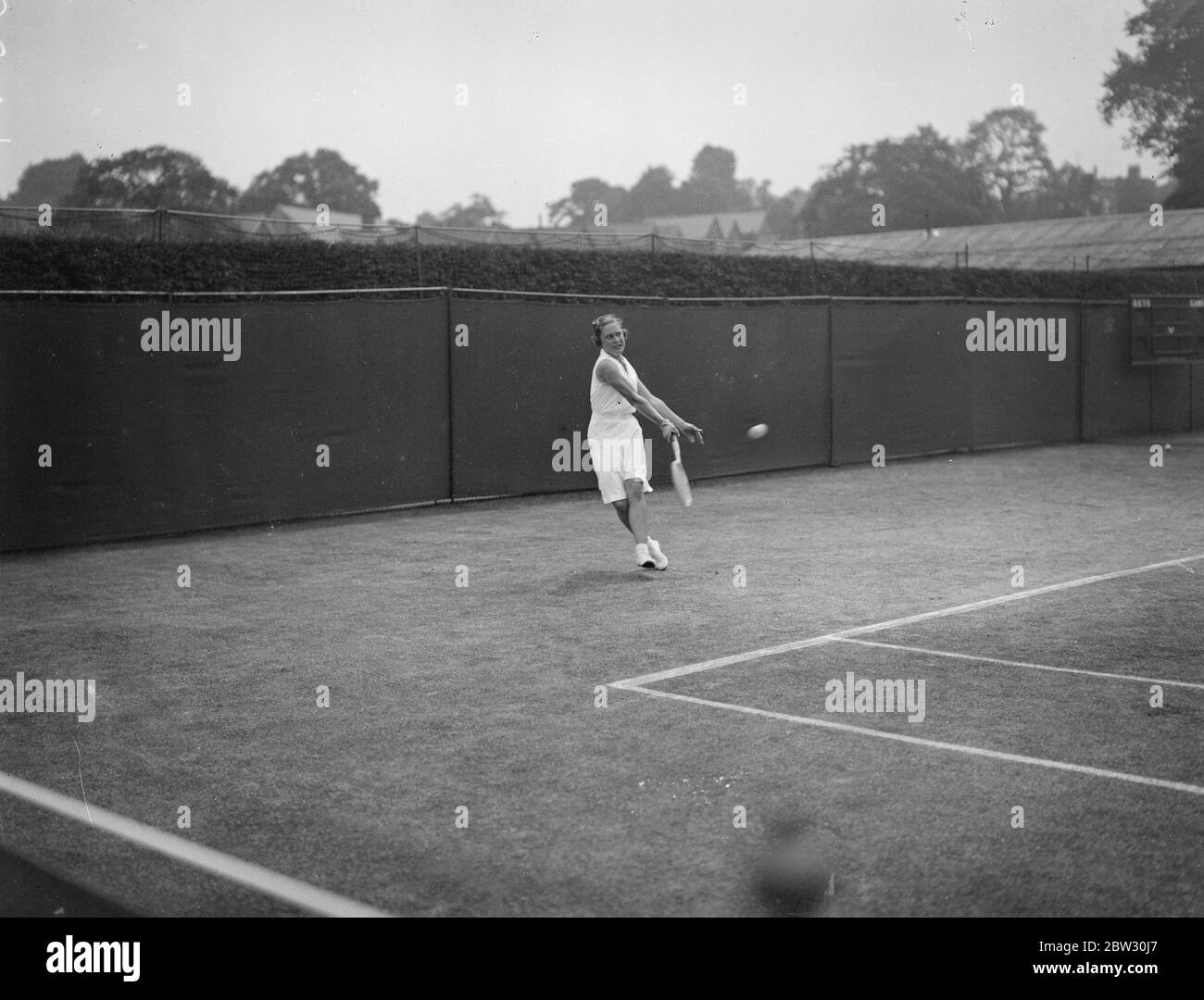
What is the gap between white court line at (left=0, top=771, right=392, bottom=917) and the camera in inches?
174

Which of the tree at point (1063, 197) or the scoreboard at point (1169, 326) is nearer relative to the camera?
the scoreboard at point (1169, 326)

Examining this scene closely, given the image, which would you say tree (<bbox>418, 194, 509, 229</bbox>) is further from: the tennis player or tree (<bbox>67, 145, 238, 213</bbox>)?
the tennis player

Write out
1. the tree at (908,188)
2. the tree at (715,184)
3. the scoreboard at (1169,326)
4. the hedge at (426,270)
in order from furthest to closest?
1. the tree at (715,184)
2. the tree at (908,188)
3. the scoreboard at (1169,326)
4. the hedge at (426,270)

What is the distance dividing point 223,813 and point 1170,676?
4934mm

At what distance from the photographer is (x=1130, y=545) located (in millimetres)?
12508

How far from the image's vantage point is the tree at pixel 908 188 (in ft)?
257

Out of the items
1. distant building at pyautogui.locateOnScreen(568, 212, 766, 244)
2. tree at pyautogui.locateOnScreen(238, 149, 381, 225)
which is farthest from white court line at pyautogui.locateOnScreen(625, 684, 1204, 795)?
tree at pyautogui.locateOnScreen(238, 149, 381, 225)

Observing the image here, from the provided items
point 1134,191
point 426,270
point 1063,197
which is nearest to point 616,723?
point 426,270

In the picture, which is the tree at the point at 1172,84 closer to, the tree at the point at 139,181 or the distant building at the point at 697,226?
the distant building at the point at 697,226

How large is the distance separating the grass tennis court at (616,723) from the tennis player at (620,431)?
19.9 inches

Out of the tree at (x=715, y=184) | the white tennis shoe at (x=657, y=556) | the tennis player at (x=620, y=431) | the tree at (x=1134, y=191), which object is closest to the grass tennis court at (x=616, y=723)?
the white tennis shoe at (x=657, y=556)

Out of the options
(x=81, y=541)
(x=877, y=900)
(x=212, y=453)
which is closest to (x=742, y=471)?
(x=212, y=453)

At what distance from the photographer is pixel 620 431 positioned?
11.3 metres

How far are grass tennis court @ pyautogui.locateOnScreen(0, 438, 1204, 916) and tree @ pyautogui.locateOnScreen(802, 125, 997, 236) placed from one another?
2690 inches
